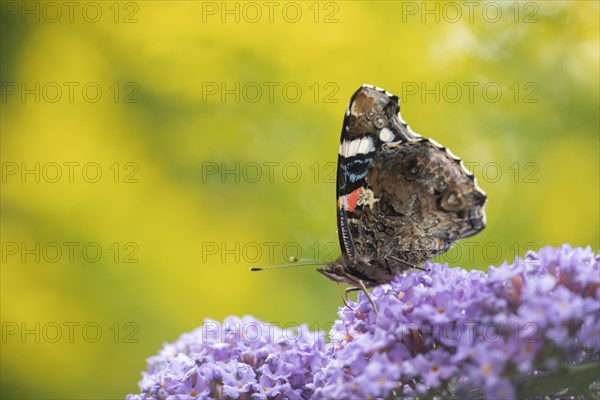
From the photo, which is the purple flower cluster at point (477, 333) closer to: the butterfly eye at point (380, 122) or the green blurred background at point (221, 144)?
the butterfly eye at point (380, 122)

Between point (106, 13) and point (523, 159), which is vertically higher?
point (106, 13)

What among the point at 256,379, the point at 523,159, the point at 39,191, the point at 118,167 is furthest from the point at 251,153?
the point at 256,379

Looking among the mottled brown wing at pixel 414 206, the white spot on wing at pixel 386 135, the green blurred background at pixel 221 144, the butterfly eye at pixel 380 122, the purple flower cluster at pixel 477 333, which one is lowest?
the purple flower cluster at pixel 477 333

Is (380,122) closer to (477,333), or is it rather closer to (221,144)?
(477,333)

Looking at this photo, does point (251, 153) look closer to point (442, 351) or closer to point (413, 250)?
point (413, 250)

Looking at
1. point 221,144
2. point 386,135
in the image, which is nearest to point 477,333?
point 386,135

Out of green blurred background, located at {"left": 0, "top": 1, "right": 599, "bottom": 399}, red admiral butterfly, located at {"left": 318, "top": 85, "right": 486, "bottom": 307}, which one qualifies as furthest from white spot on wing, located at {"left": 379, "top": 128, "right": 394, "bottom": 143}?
green blurred background, located at {"left": 0, "top": 1, "right": 599, "bottom": 399}

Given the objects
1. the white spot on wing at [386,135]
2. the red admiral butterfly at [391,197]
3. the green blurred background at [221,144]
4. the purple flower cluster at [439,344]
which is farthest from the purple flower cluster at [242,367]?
the green blurred background at [221,144]
